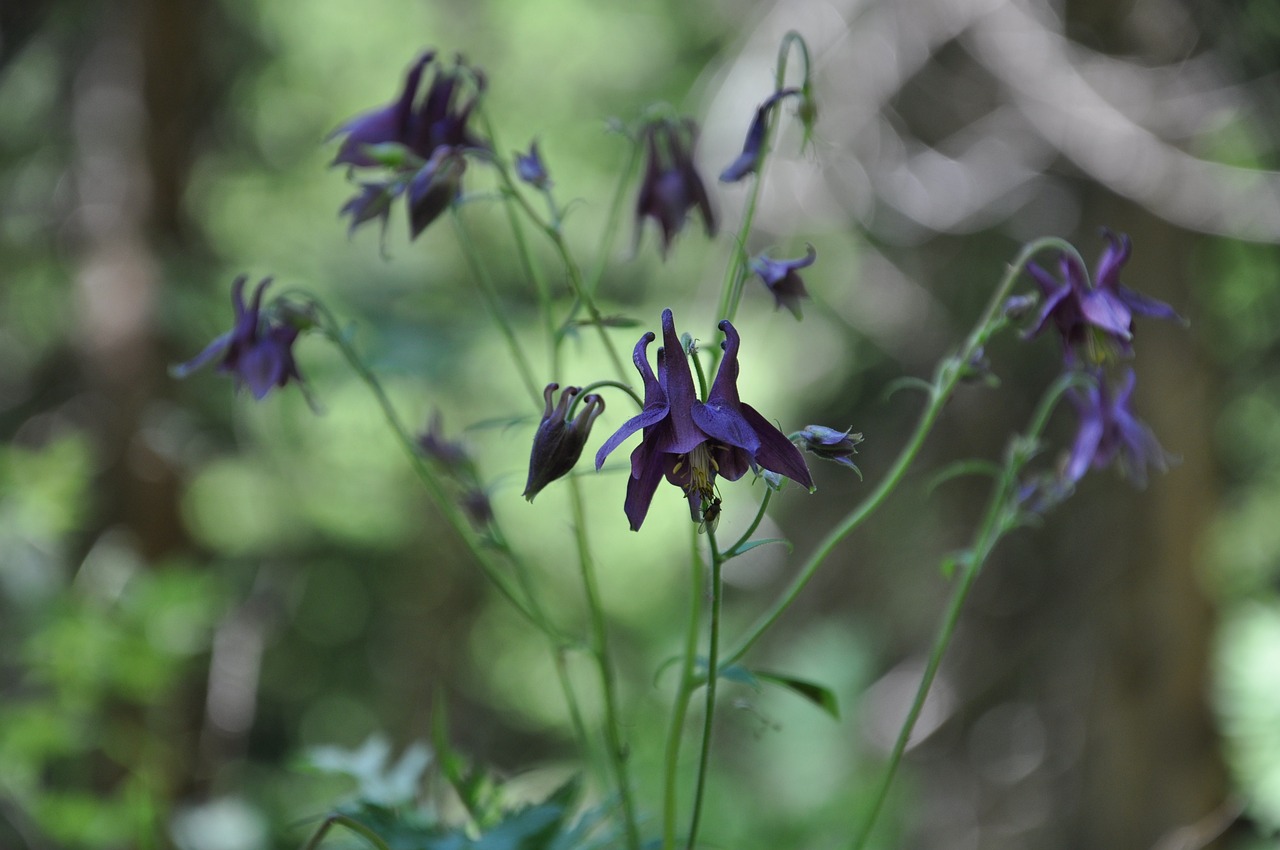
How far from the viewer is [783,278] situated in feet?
2.73

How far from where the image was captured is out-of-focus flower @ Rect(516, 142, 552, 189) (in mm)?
873

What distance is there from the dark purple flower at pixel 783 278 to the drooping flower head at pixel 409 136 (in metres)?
0.26

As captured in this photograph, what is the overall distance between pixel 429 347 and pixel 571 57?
1957 millimetres

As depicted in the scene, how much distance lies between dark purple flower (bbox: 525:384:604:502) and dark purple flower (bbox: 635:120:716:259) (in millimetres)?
311

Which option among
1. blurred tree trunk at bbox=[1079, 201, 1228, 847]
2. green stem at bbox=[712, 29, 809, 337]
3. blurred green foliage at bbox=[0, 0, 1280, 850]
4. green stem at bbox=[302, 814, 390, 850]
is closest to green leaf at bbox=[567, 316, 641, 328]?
green stem at bbox=[712, 29, 809, 337]

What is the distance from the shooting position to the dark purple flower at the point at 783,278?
83 centimetres

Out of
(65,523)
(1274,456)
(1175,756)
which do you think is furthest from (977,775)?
(65,523)

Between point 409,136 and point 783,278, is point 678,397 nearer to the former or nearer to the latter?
point 783,278

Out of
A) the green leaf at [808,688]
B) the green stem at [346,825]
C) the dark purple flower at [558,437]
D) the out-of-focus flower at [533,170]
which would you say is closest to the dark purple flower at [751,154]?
the out-of-focus flower at [533,170]

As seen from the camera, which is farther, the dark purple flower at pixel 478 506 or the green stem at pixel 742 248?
the dark purple flower at pixel 478 506

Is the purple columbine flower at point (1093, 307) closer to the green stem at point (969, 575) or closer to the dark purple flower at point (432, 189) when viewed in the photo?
the green stem at point (969, 575)

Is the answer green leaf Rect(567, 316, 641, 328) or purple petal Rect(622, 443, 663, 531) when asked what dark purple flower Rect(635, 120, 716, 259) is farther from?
purple petal Rect(622, 443, 663, 531)

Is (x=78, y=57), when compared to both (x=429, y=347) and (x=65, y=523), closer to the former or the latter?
(x=429, y=347)

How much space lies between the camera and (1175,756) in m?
2.49
